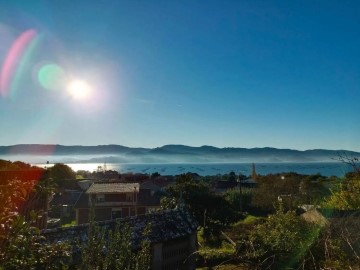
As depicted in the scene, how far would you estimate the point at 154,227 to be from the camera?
44.1 ft

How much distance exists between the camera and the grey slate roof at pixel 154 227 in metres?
10.9

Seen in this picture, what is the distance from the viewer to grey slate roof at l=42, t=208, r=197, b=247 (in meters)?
10.9

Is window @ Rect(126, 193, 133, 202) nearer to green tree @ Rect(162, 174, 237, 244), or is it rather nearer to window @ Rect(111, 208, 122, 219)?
window @ Rect(111, 208, 122, 219)

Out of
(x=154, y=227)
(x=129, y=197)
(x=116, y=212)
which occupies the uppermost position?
(x=154, y=227)

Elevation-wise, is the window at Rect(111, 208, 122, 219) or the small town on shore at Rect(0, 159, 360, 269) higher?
the small town on shore at Rect(0, 159, 360, 269)

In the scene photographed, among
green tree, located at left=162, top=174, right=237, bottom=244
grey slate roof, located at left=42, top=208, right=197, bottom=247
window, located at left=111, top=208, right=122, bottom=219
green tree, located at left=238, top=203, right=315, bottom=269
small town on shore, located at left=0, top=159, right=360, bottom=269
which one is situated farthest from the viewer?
window, located at left=111, top=208, right=122, bottom=219

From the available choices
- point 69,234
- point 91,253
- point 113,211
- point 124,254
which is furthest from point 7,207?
point 113,211

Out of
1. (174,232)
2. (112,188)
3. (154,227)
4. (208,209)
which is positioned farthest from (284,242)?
(112,188)

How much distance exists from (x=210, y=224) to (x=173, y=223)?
51.5ft

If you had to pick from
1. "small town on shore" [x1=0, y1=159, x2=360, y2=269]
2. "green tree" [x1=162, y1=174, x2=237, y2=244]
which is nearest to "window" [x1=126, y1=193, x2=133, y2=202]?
"small town on shore" [x1=0, y1=159, x2=360, y2=269]

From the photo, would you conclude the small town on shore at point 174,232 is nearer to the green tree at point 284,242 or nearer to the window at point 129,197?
the green tree at point 284,242

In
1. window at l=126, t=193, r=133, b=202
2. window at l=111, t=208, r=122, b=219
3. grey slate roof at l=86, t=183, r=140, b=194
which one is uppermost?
grey slate roof at l=86, t=183, r=140, b=194

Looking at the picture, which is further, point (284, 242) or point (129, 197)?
point (129, 197)

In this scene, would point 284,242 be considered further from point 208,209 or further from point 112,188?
point 112,188
